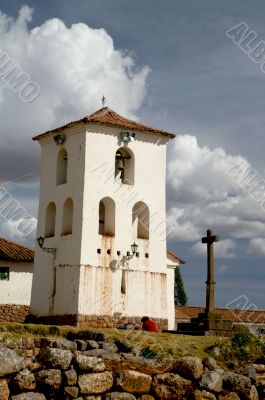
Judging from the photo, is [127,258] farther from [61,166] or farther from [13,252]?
[13,252]

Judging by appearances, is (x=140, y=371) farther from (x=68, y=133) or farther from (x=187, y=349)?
(x=68, y=133)

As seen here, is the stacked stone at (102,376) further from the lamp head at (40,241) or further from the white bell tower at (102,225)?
the lamp head at (40,241)

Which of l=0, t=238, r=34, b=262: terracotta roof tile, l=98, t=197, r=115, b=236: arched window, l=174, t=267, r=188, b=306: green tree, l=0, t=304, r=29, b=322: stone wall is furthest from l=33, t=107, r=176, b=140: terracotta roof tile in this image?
l=174, t=267, r=188, b=306: green tree

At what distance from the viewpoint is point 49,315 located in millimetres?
23641

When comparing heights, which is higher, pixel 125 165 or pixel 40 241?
pixel 125 165

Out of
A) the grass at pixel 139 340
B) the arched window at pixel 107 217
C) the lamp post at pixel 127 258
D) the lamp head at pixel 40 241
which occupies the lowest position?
the grass at pixel 139 340

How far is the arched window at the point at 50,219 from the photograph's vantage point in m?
25.0

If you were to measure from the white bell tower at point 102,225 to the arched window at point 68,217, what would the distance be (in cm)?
4

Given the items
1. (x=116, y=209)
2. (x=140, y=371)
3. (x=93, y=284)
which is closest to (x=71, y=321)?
(x=93, y=284)

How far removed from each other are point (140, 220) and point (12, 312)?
11587mm

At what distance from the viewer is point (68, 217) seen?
79.4 ft

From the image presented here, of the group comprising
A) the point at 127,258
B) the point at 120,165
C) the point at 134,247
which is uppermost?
the point at 120,165

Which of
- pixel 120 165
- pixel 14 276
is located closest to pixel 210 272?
pixel 120 165

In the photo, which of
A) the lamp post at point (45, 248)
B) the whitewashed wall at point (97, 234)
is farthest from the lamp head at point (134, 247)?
the lamp post at point (45, 248)
